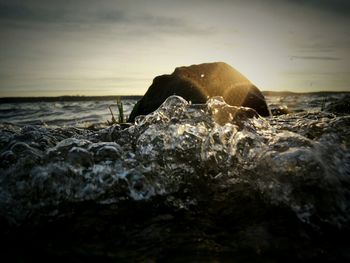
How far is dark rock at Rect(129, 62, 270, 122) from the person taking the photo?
7.50 metres

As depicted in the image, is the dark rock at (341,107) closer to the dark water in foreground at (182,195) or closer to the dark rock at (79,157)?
the dark water in foreground at (182,195)

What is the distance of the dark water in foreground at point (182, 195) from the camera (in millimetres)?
1959

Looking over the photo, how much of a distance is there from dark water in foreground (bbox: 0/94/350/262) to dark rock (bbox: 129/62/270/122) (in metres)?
3.54

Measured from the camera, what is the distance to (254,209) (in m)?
2.47

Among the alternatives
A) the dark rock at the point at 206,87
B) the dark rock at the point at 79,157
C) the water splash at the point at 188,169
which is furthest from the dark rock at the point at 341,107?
the dark rock at the point at 79,157

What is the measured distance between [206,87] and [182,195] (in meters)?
A: 5.10

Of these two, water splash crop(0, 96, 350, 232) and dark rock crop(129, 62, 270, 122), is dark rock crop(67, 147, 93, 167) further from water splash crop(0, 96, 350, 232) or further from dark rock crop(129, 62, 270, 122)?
dark rock crop(129, 62, 270, 122)

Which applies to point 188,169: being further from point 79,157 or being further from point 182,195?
point 79,157

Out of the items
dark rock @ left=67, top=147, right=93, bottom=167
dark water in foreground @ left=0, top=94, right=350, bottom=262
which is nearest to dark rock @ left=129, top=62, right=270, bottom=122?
dark water in foreground @ left=0, top=94, right=350, bottom=262

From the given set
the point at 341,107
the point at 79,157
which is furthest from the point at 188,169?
the point at 341,107

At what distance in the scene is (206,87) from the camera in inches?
299

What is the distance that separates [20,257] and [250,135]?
2.59 meters

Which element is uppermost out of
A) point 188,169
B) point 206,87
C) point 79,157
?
point 206,87

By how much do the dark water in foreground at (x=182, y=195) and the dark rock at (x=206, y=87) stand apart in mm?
3538
